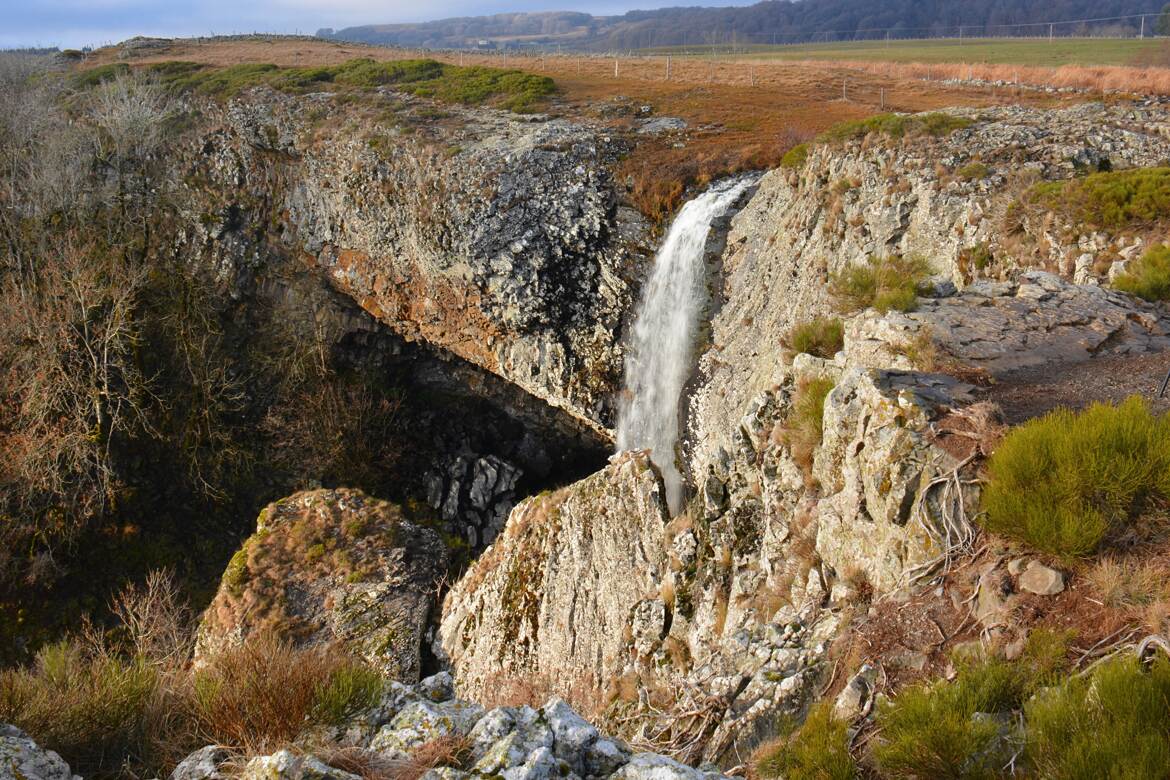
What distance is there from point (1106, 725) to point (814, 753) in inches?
51.0

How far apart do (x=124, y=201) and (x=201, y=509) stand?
1150 cm

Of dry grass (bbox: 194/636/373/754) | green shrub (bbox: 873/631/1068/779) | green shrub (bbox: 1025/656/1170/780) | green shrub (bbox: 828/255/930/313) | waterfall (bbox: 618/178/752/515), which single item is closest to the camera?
green shrub (bbox: 1025/656/1170/780)

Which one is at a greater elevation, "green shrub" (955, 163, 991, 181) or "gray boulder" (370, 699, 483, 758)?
"green shrub" (955, 163, 991, 181)

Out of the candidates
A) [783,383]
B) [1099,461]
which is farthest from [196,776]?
[783,383]

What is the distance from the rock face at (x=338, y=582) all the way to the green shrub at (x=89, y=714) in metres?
7.62

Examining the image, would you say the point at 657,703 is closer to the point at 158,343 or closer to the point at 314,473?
the point at 314,473

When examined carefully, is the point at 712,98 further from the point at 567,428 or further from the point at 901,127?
the point at 901,127

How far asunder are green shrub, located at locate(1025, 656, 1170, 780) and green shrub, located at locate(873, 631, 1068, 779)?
0.56 ft

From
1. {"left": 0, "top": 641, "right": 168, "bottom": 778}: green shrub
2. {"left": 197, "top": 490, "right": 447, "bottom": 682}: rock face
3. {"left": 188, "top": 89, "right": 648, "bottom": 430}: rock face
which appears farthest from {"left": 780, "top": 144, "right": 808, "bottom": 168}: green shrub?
{"left": 0, "top": 641, "right": 168, "bottom": 778}: green shrub

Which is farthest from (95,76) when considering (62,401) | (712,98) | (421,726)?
(421,726)

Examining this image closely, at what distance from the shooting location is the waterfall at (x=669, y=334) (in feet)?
53.8

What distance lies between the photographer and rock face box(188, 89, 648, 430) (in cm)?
1902

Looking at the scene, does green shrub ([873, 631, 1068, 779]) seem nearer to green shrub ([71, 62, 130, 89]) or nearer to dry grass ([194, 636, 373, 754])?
dry grass ([194, 636, 373, 754])

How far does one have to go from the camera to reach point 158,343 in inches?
906
